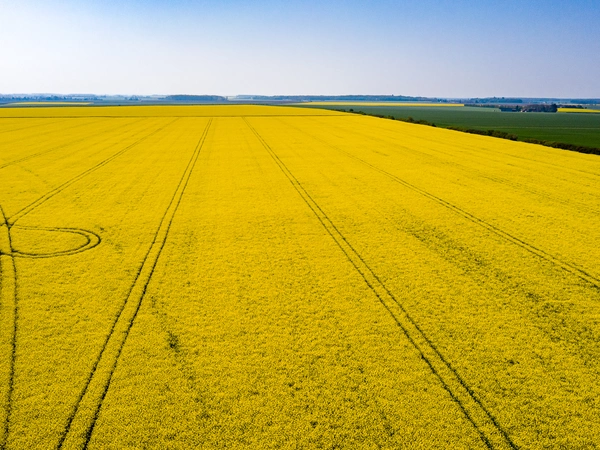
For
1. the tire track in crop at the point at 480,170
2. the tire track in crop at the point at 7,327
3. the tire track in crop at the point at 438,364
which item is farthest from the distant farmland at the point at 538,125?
the tire track in crop at the point at 7,327

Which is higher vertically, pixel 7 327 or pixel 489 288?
pixel 489 288

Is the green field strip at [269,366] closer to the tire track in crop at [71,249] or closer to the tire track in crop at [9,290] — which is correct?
the tire track in crop at [9,290]

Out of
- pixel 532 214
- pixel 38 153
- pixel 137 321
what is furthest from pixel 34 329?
pixel 38 153

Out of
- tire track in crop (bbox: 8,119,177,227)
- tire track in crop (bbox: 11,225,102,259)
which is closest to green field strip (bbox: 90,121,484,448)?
tire track in crop (bbox: 11,225,102,259)

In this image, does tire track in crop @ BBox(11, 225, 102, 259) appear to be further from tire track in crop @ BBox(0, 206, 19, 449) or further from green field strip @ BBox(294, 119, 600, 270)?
green field strip @ BBox(294, 119, 600, 270)

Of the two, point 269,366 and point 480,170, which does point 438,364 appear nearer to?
point 269,366

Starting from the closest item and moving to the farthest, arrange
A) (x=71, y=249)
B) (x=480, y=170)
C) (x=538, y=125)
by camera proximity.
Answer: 1. (x=71, y=249)
2. (x=480, y=170)
3. (x=538, y=125)

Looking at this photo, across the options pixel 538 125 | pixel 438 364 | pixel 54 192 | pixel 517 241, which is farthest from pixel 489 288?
pixel 538 125
